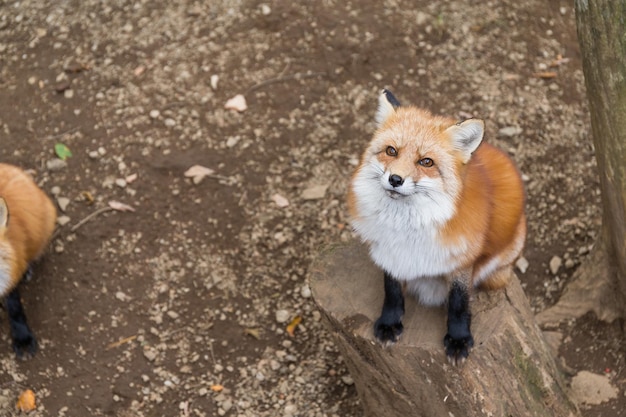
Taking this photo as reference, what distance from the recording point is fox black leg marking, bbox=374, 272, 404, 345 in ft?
11.9

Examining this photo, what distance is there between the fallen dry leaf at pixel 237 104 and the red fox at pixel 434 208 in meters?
2.56

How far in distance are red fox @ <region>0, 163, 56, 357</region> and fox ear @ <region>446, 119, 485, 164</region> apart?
8.62ft

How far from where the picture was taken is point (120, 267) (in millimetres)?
5113

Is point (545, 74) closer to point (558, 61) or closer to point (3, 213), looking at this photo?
point (558, 61)

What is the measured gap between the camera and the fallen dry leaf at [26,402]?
453cm

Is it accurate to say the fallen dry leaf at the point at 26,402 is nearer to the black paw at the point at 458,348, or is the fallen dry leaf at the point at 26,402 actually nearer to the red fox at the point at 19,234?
the red fox at the point at 19,234

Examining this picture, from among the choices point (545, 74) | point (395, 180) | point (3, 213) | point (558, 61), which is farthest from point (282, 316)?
point (558, 61)

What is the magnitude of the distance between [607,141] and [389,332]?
58.0 inches

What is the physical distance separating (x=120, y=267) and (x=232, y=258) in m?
0.74

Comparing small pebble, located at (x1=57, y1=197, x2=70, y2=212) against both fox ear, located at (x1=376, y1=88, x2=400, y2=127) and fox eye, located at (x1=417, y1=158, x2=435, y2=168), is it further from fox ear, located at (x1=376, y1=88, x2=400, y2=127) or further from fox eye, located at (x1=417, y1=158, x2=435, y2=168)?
fox eye, located at (x1=417, y1=158, x2=435, y2=168)

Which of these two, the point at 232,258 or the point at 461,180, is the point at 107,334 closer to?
the point at 232,258

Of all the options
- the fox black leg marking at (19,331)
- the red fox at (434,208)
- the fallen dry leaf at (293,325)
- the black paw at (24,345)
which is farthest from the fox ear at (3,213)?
the red fox at (434,208)

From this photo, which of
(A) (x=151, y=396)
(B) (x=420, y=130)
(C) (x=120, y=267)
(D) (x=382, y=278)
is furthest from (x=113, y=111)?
(B) (x=420, y=130)

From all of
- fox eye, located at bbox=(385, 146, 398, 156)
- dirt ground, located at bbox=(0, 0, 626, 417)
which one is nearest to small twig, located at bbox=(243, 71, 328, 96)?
dirt ground, located at bbox=(0, 0, 626, 417)
